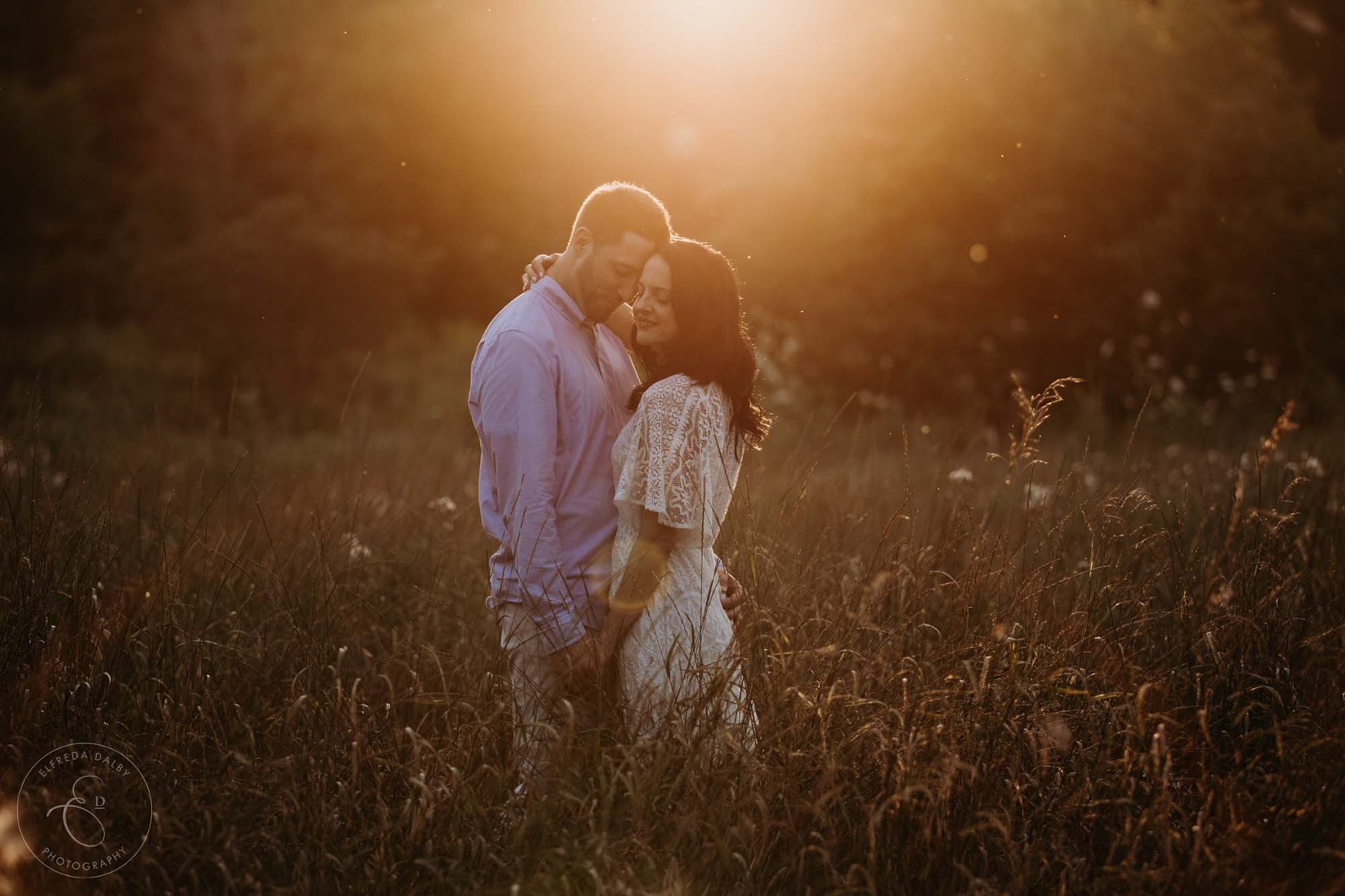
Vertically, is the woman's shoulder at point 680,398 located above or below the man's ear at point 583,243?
below

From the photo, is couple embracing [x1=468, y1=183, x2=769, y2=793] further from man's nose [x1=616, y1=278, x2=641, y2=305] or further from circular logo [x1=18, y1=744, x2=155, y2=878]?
circular logo [x1=18, y1=744, x2=155, y2=878]

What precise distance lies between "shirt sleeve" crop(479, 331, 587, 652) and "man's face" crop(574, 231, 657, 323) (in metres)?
0.33

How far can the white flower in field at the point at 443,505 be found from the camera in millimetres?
4930

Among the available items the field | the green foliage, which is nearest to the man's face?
the field

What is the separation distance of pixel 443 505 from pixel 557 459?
2.13 metres

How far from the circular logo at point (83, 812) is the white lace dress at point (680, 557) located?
129 centimetres

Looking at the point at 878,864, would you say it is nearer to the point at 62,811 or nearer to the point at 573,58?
the point at 62,811

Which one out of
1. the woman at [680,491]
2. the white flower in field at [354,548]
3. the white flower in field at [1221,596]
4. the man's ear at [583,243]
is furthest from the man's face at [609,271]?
the white flower in field at [1221,596]

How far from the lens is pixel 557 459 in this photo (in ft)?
10.5

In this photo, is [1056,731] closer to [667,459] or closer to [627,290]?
[667,459]

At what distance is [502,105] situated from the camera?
64.3 feet

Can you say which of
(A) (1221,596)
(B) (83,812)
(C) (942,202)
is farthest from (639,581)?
(C) (942,202)

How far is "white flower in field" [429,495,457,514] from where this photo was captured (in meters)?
4.93

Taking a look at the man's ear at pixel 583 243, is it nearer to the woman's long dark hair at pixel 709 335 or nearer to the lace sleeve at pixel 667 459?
the woman's long dark hair at pixel 709 335
